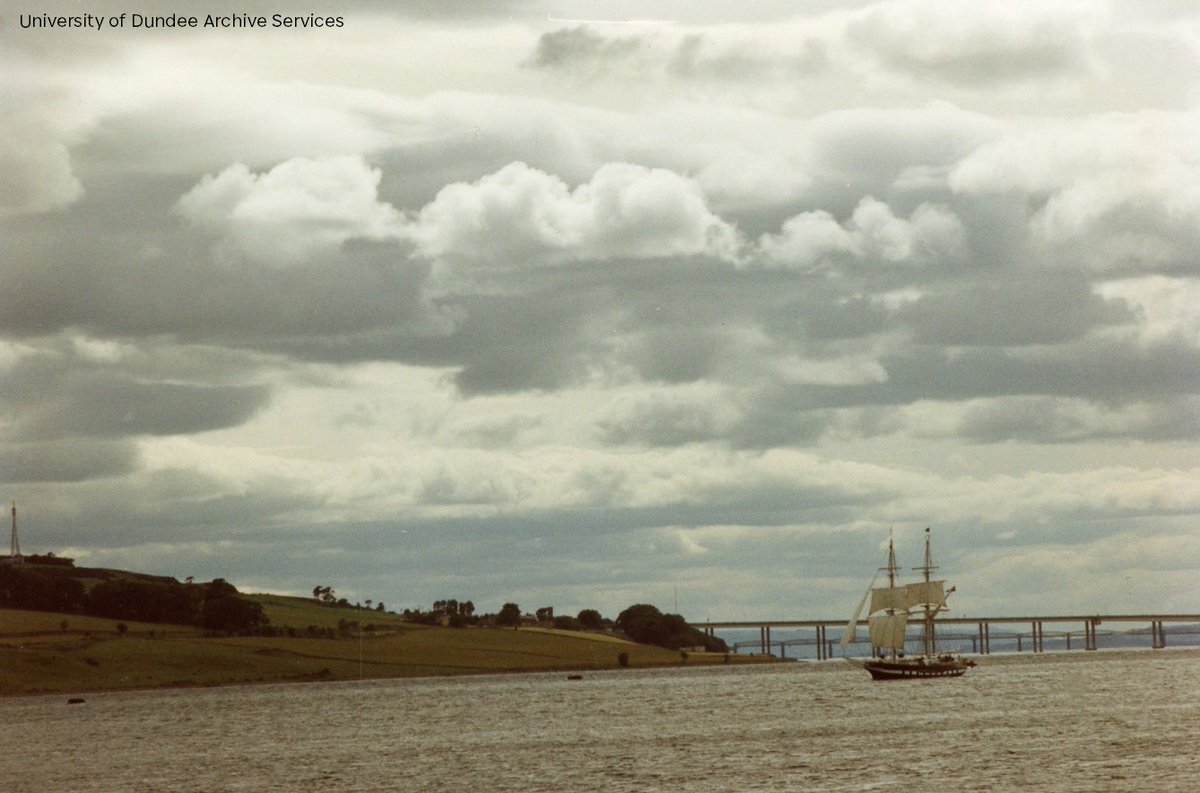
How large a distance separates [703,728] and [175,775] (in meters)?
51.4

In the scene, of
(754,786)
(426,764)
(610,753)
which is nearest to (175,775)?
(426,764)

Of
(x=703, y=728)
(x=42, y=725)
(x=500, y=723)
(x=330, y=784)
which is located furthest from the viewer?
(x=42, y=725)

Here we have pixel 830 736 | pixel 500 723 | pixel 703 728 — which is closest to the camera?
pixel 830 736

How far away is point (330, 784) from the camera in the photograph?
112688 millimetres

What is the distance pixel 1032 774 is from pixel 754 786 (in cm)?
1768

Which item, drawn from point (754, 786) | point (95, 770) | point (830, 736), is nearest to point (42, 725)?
point (95, 770)

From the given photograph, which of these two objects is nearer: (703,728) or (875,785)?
(875,785)

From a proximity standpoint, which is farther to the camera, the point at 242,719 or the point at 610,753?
the point at 242,719

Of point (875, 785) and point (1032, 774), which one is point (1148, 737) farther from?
point (875, 785)

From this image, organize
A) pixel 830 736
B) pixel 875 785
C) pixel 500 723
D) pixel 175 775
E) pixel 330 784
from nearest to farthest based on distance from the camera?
pixel 875 785, pixel 330 784, pixel 175 775, pixel 830 736, pixel 500 723

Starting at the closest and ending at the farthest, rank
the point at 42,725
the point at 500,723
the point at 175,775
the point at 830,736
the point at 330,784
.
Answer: the point at 330,784
the point at 175,775
the point at 830,736
the point at 500,723
the point at 42,725

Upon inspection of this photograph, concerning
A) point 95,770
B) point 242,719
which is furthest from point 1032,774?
point 242,719

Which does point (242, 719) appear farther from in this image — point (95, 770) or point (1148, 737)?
point (1148, 737)

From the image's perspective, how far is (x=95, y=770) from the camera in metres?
129
